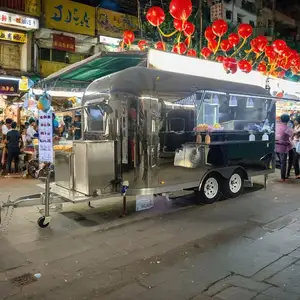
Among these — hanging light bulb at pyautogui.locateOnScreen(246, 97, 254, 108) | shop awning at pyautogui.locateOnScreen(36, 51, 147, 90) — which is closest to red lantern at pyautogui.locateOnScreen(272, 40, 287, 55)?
hanging light bulb at pyautogui.locateOnScreen(246, 97, 254, 108)

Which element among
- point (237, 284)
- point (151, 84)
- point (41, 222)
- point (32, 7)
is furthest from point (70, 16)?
point (237, 284)

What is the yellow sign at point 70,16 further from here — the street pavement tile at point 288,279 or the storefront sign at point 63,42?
the street pavement tile at point 288,279

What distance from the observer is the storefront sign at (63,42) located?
16.7 meters

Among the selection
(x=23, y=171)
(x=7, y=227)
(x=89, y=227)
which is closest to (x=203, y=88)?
(x=89, y=227)

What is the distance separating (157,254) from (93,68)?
515 cm

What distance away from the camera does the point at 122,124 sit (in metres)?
6.56

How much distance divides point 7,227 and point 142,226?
2.49m

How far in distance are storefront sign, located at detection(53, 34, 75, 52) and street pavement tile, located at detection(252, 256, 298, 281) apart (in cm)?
1531

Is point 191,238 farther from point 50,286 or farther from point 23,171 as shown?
point 23,171

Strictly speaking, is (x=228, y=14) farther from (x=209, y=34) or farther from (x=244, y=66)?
(x=244, y=66)

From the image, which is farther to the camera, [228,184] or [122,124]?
[228,184]

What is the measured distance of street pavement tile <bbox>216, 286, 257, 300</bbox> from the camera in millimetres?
3559

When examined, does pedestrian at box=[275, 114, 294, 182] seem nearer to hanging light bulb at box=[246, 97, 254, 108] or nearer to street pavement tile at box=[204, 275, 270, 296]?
hanging light bulb at box=[246, 97, 254, 108]

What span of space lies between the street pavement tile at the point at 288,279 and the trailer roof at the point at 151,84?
3.89 metres
